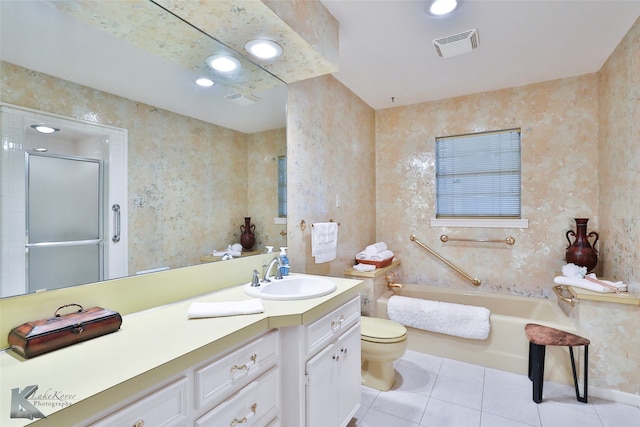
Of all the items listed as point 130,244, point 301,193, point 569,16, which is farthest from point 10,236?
point 569,16

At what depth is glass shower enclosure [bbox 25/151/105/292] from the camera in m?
1.02

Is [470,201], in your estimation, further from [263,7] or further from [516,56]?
[263,7]

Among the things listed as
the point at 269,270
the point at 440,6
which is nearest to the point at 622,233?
the point at 440,6

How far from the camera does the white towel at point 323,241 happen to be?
224cm

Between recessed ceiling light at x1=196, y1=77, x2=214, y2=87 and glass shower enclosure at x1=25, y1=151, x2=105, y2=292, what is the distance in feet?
2.12

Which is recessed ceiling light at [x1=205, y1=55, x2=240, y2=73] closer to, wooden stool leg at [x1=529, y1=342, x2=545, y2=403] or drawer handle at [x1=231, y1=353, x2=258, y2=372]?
drawer handle at [x1=231, y1=353, x2=258, y2=372]

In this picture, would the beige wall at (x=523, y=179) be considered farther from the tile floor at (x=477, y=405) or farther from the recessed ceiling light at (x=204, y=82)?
the recessed ceiling light at (x=204, y=82)

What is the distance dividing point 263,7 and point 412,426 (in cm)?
231

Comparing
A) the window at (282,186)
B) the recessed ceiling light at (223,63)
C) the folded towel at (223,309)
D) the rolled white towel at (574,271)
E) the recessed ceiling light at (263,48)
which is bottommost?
the rolled white towel at (574,271)

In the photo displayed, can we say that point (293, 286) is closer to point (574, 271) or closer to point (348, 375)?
point (348, 375)

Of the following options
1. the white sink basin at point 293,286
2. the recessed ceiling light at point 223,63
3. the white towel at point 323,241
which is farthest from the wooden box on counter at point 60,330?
the white towel at point 323,241

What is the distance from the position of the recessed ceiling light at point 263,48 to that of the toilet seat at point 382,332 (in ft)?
5.99

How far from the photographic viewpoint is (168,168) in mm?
1421

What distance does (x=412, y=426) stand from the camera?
1.78 meters
